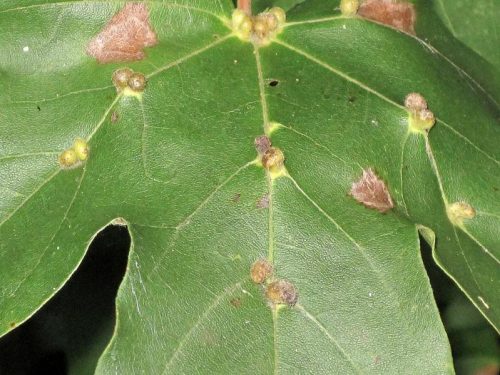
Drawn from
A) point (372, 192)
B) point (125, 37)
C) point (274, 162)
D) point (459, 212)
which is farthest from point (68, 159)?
point (459, 212)

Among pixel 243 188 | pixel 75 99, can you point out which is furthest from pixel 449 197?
pixel 75 99

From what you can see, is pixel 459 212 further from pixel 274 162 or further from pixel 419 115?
pixel 274 162

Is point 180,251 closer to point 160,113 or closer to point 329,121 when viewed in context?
point 160,113

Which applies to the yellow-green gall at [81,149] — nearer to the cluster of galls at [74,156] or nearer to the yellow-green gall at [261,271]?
the cluster of galls at [74,156]

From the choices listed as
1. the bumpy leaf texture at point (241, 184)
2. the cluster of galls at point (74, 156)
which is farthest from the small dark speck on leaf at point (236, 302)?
the cluster of galls at point (74, 156)

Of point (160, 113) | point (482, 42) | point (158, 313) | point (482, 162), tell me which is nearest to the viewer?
point (158, 313)

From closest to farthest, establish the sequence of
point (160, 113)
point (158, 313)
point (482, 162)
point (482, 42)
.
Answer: point (158, 313) < point (160, 113) < point (482, 162) < point (482, 42)

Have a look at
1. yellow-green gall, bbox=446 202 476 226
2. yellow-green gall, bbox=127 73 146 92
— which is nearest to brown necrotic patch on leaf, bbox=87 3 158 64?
yellow-green gall, bbox=127 73 146 92
